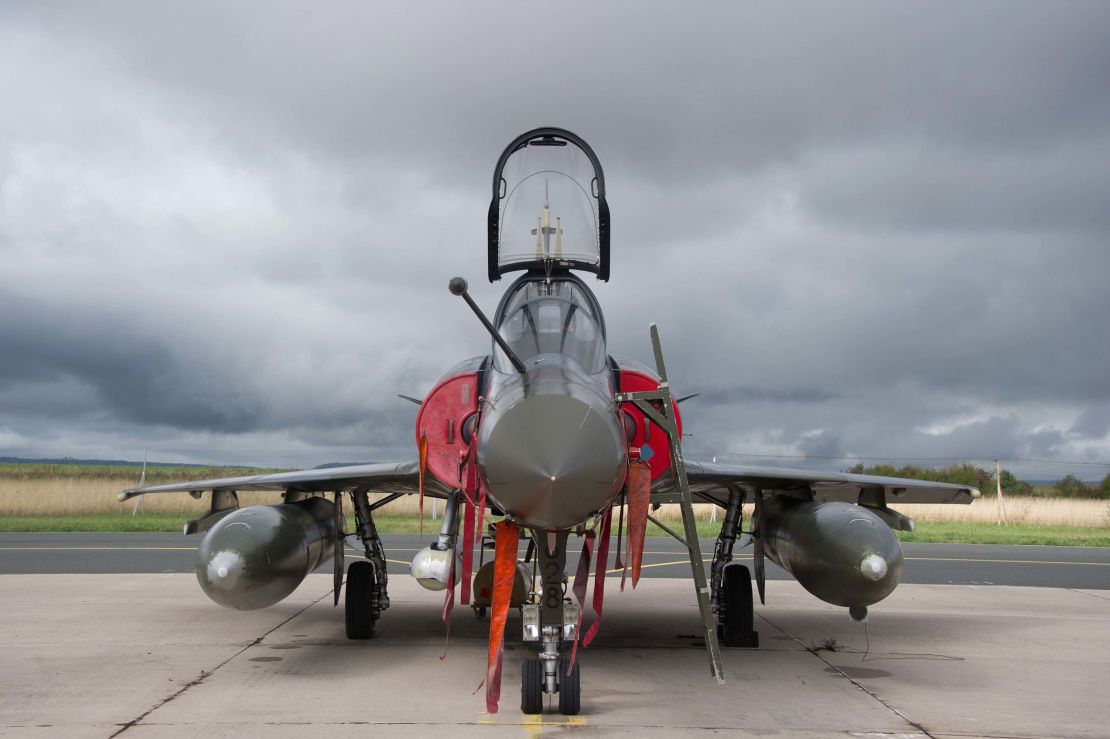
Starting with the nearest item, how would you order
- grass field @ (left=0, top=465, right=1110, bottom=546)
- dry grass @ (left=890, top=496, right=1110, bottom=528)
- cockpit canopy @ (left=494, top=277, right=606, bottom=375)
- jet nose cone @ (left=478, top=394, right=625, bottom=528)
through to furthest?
jet nose cone @ (left=478, top=394, right=625, bottom=528) < cockpit canopy @ (left=494, top=277, right=606, bottom=375) < grass field @ (left=0, top=465, right=1110, bottom=546) < dry grass @ (left=890, top=496, right=1110, bottom=528)

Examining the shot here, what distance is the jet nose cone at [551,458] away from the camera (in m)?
5.02

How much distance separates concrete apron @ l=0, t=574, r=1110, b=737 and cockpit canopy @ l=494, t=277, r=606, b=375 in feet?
7.74

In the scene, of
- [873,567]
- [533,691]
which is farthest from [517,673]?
[873,567]

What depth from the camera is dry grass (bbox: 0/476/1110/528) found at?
30359mm

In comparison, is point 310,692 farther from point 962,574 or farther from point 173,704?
point 962,574

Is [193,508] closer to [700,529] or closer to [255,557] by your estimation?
[700,529]

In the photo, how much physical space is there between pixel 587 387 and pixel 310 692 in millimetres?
3226

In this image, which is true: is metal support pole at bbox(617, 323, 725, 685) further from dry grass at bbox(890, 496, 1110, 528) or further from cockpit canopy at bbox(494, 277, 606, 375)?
dry grass at bbox(890, 496, 1110, 528)

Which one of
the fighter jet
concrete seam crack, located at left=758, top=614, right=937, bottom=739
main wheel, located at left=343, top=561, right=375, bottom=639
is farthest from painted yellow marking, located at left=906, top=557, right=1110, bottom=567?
main wheel, located at left=343, top=561, right=375, bottom=639

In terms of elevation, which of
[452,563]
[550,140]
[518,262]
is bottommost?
[452,563]

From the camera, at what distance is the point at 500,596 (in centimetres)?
593

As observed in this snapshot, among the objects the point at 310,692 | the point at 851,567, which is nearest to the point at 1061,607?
the point at 851,567

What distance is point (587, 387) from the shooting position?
557 centimetres

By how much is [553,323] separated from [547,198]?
178cm
